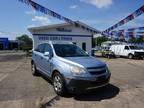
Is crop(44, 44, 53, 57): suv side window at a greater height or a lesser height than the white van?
greater

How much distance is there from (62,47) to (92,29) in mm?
24853

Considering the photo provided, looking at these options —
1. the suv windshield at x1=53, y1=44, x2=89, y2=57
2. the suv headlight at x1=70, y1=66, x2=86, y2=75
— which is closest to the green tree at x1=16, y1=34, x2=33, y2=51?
the suv windshield at x1=53, y1=44, x2=89, y2=57

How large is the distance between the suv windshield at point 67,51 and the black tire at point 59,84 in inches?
37.2

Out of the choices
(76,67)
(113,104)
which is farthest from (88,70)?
(113,104)

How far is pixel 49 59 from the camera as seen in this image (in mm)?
8695

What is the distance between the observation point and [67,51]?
895 centimetres

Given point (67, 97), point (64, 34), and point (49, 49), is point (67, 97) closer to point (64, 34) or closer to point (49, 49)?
point (49, 49)

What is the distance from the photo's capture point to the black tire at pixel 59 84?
24.2ft

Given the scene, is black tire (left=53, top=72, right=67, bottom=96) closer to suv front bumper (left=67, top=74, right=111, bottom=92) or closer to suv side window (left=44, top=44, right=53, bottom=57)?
suv front bumper (left=67, top=74, right=111, bottom=92)

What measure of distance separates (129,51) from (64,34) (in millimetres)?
9400

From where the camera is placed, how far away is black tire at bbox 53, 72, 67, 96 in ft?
24.2

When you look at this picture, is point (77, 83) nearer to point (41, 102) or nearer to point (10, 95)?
point (41, 102)

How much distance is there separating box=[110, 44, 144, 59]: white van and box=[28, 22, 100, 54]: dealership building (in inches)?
161

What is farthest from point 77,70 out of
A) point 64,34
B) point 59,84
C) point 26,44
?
point 26,44
